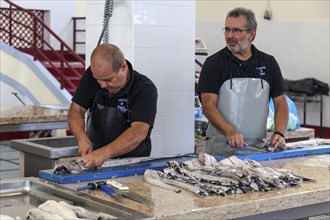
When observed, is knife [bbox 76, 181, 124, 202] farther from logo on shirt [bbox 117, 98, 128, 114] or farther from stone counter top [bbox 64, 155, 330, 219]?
logo on shirt [bbox 117, 98, 128, 114]

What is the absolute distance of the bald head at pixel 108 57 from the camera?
4062 millimetres

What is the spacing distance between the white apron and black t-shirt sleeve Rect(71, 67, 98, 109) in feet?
3.36

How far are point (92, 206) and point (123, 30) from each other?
8.88 ft

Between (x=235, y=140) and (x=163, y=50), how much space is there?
140 centimetres

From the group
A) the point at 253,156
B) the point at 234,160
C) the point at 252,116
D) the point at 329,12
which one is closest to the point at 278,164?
the point at 253,156

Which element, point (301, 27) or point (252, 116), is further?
point (301, 27)

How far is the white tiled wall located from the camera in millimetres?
5594

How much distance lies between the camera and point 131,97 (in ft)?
14.5

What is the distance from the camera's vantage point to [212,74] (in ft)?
16.6

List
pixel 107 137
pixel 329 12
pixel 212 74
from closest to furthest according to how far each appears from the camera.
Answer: pixel 107 137, pixel 212 74, pixel 329 12

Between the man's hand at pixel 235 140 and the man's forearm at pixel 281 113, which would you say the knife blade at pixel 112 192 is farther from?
the man's forearm at pixel 281 113

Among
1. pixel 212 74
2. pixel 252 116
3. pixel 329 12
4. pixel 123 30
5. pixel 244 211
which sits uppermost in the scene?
pixel 329 12

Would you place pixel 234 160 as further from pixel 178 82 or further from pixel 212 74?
pixel 178 82

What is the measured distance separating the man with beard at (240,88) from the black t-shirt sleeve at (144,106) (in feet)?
2.28
